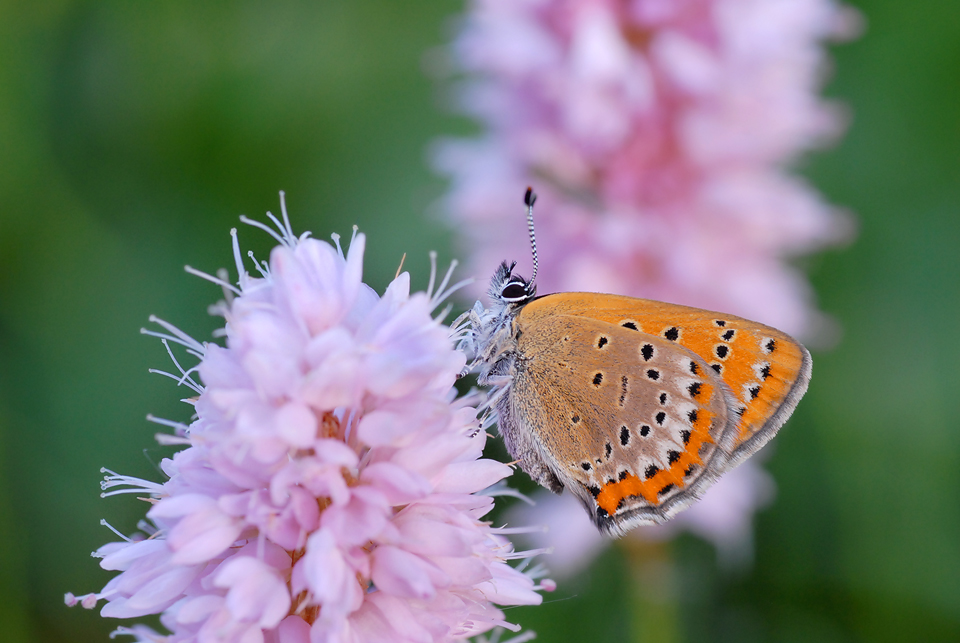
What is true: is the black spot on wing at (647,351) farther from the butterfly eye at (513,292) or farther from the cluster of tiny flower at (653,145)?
the cluster of tiny flower at (653,145)

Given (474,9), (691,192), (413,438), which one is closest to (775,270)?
(691,192)

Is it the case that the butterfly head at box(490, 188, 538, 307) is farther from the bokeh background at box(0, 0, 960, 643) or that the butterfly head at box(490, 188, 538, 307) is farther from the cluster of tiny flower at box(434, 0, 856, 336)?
the bokeh background at box(0, 0, 960, 643)

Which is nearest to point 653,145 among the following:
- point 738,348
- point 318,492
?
point 738,348

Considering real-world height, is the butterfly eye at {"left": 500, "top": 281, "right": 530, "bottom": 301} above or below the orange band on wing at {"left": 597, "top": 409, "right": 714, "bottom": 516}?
above

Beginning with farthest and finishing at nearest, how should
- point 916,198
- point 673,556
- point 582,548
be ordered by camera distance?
point 916,198 < point 673,556 < point 582,548

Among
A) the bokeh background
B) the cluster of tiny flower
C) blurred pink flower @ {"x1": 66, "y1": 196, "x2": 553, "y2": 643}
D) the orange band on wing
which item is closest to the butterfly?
the orange band on wing

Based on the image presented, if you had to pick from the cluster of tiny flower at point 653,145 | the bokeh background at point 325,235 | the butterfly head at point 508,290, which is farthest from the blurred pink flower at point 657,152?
the butterfly head at point 508,290

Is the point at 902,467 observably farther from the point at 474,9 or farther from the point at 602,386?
the point at 474,9
